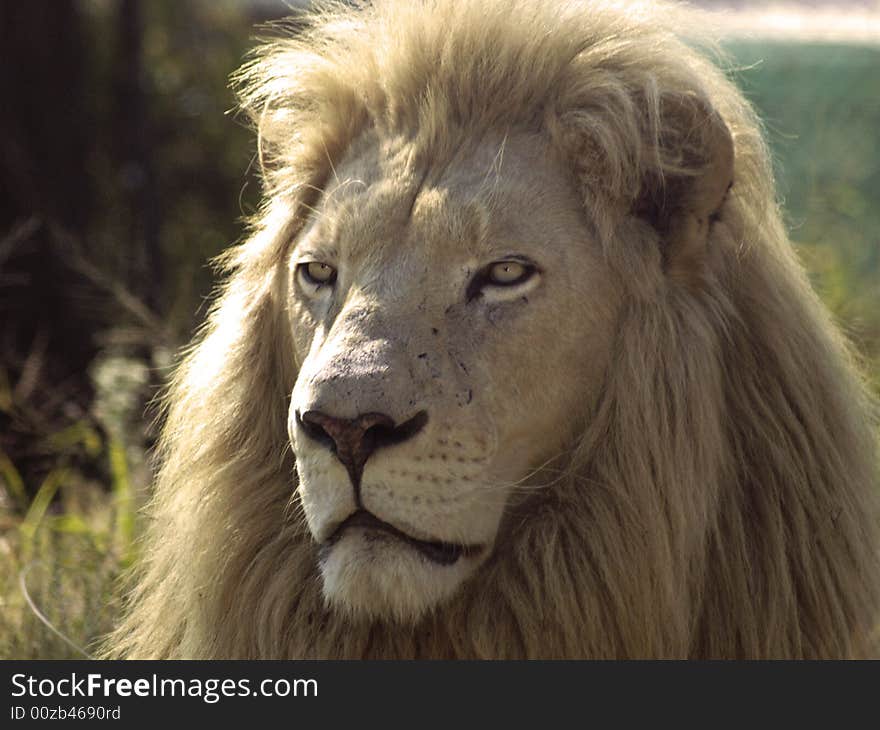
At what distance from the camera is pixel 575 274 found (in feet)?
9.04

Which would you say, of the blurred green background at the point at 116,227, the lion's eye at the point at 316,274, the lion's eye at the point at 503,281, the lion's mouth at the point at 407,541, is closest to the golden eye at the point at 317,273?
the lion's eye at the point at 316,274

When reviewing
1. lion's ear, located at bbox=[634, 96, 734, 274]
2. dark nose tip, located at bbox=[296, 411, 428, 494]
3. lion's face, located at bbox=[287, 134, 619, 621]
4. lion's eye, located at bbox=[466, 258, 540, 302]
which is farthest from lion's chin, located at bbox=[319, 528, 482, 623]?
lion's ear, located at bbox=[634, 96, 734, 274]

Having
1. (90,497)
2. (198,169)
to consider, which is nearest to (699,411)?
(90,497)

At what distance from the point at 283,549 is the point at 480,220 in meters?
0.80

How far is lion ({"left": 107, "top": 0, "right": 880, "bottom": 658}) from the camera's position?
8.55 ft

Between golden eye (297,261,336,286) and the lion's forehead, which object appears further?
golden eye (297,261,336,286)

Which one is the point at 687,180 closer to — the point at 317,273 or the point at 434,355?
the point at 434,355

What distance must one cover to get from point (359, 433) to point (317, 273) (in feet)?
1.79

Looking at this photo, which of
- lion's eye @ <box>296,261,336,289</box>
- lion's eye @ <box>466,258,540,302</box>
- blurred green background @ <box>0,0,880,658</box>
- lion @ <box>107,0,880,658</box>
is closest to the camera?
lion @ <box>107,0,880,658</box>

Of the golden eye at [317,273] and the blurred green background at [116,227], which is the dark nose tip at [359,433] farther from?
the blurred green background at [116,227]

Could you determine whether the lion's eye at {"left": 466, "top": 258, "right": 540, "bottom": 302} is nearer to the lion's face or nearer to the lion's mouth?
the lion's face

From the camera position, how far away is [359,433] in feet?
8.18

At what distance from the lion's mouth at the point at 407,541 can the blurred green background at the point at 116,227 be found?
48.0 inches

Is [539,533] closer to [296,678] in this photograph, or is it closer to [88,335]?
[296,678]
